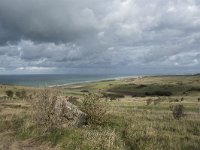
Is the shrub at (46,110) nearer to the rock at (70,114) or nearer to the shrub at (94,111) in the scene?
the rock at (70,114)

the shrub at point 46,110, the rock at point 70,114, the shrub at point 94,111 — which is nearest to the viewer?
the shrub at point 46,110

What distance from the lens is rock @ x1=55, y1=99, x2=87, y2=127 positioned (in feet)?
64.0

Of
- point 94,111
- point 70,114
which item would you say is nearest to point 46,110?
point 70,114

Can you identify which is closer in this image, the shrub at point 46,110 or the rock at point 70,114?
the shrub at point 46,110

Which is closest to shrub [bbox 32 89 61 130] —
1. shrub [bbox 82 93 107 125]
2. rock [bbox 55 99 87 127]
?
rock [bbox 55 99 87 127]

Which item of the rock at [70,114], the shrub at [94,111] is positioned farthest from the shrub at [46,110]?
the shrub at [94,111]

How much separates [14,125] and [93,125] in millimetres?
5120

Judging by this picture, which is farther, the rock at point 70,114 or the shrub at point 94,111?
the shrub at point 94,111

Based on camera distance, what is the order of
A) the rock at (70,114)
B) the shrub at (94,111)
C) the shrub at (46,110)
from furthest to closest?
the shrub at (94,111) < the rock at (70,114) < the shrub at (46,110)

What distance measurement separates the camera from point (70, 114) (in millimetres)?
19844

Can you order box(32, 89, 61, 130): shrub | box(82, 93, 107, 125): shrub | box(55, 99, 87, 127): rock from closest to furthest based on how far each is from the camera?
box(32, 89, 61, 130): shrub
box(55, 99, 87, 127): rock
box(82, 93, 107, 125): shrub

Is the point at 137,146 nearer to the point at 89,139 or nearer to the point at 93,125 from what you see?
the point at 89,139

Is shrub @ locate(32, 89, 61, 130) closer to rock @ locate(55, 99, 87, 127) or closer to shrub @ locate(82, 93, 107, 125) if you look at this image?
rock @ locate(55, 99, 87, 127)

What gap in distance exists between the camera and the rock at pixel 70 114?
1950 cm
